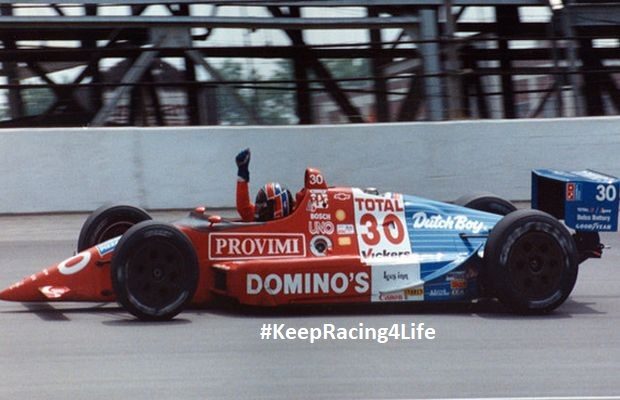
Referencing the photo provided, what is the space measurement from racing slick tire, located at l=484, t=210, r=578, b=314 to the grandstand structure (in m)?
6.64

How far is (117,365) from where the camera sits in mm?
7059

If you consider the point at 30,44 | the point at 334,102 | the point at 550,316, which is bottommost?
the point at 550,316

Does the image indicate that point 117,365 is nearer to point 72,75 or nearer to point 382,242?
point 382,242

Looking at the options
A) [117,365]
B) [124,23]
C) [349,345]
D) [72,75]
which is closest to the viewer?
[117,365]

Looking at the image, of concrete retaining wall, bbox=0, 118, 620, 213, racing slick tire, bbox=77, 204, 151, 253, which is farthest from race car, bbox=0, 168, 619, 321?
concrete retaining wall, bbox=0, 118, 620, 213

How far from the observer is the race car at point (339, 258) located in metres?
8.26

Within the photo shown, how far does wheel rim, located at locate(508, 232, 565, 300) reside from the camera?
28.1 feet

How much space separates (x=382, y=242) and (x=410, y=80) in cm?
685

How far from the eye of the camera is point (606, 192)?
8891 mm

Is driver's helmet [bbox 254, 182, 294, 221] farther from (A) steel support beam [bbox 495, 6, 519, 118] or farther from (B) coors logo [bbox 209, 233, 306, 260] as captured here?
(A) steel support beam [bbox 495, 6, 519, 118]

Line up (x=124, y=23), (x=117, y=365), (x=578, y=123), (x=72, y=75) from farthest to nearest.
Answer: (x=124, y=23) → (x=72, y=75) → (x=578, y=123) → (x=117, y=365)

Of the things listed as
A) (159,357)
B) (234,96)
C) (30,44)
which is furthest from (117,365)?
(30,44)

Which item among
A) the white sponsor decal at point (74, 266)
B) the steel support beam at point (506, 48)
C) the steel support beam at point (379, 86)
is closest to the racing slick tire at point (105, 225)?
the white sponsor decal at point (74, 266)

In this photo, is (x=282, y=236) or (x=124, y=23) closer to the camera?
(x=282, y=236)
